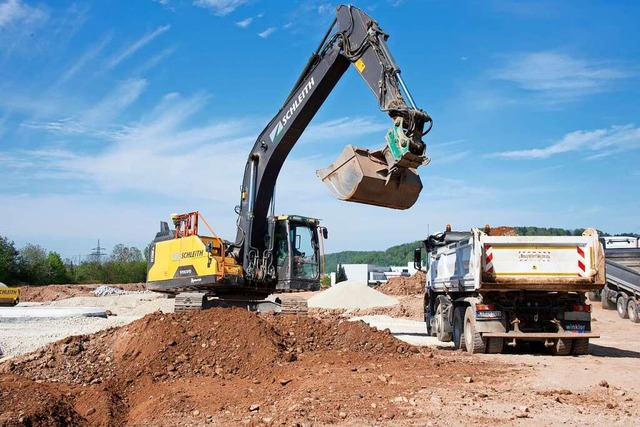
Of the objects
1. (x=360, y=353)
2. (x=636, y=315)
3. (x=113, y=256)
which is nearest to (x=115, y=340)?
(x=360, y=353)

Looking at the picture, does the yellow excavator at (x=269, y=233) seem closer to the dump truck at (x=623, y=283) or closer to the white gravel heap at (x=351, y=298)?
the dump truck at (x=623, y=283)

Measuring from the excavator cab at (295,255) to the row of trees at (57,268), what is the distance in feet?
169

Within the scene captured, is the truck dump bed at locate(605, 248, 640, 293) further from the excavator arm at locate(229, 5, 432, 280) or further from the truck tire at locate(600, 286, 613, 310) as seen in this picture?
the excavator arm at locate(229, 5, 432, 280)

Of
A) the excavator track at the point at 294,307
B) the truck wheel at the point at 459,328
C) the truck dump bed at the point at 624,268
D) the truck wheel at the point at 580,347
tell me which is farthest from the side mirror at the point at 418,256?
the truck dump bed at the point at 624,268

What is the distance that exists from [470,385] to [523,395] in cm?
79

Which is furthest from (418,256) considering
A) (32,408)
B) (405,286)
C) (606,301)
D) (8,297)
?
(8,297)

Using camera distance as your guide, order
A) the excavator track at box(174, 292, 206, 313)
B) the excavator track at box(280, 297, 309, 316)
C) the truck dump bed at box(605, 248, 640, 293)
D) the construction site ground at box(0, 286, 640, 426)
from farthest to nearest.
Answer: the truck dump bed at box(605, 248, 640, 293), the excavator track at box(174, 292, 206, 313), the excavator track at box(280, 297, 309, 316), the construction site ground at box(0, 286, 640, 426)

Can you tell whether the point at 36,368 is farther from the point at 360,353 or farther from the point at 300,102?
the point at 300,102

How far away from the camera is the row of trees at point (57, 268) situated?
60.1m

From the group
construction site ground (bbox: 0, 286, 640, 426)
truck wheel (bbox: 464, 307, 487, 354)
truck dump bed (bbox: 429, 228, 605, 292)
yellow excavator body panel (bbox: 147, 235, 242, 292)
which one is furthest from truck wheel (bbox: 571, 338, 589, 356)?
yellow excavator body panel (bbox: 147, 235, 242, 292)

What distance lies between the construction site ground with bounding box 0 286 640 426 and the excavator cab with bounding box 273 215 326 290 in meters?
2.12

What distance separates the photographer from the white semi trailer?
11.9 metres

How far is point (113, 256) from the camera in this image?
80250 mm

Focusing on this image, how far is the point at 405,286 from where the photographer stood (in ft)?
125
